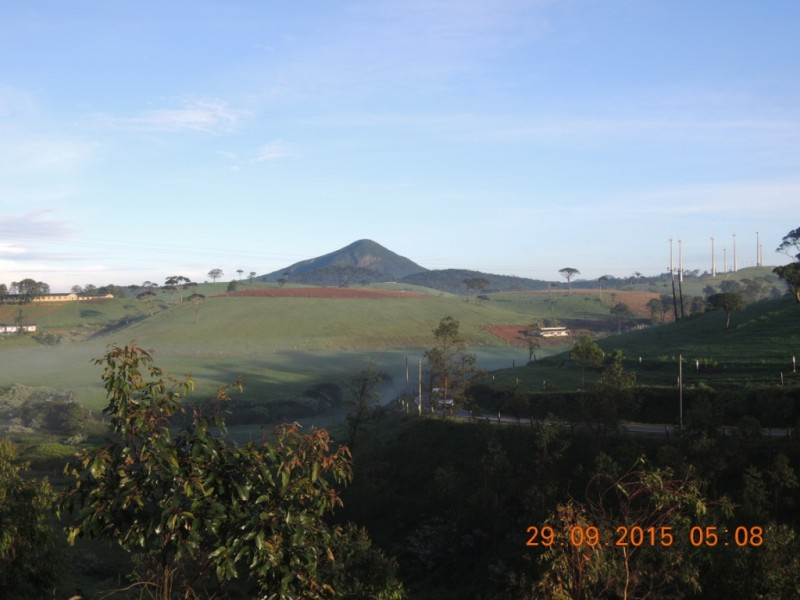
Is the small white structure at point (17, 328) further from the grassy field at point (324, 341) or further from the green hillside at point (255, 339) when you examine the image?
the grassy field at point (324, 341)

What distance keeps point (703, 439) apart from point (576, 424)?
431 inches

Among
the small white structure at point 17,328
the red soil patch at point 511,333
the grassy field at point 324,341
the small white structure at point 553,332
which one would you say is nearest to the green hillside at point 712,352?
the grassy field at point 324,341

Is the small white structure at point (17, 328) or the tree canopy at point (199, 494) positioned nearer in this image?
the tree canopy at point (199, 494)

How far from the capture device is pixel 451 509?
45.8 m

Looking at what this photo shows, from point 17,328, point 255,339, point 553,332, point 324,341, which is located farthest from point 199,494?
point 17,328

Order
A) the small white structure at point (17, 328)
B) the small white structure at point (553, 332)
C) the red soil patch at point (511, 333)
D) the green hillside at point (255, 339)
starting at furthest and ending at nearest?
the small white structure at point (17, 328), the small white structure at point (553, 332), the red soil patch at point (511, 333), the green hillside at point (255, 339)

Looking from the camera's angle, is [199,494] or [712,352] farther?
[712,352]

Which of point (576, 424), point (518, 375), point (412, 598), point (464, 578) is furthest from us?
point (518, 375)

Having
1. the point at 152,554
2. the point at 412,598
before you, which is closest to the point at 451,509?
the point at 412,598

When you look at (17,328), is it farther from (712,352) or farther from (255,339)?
(712,352)

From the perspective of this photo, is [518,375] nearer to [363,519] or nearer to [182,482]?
[363,519]

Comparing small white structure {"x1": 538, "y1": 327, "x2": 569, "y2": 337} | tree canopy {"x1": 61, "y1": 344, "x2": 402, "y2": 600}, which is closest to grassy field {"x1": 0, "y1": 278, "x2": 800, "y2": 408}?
small white structure {"x1": 538, "y1": 327, "x2": 569, "y2": 337}

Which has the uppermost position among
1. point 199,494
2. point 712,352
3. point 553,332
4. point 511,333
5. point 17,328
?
point 199,494

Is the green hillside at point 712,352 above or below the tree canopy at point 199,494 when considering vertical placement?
below
